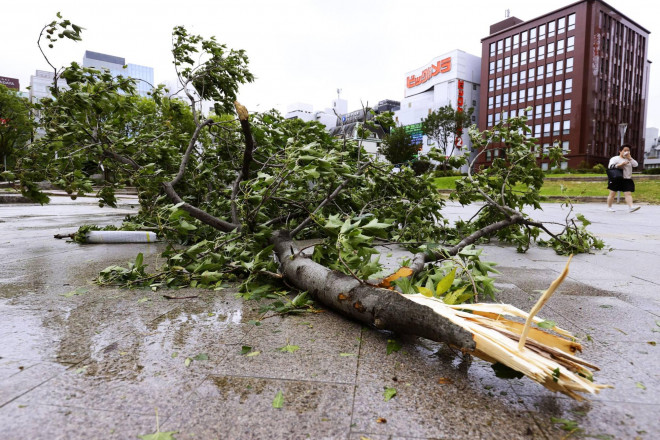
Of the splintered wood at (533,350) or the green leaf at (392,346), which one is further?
the green leaf at (392,346)

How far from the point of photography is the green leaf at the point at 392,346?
1.68m

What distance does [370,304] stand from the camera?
5.95 ft

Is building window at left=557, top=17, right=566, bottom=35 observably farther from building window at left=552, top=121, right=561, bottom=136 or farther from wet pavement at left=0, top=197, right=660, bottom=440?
wet pavement at left=0, top=197, right=660, bottom=440

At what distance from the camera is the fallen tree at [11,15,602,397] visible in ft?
5.37

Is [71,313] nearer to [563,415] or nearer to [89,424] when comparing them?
[89,424]

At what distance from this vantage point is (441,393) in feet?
4.41

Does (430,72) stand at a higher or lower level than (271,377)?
higher

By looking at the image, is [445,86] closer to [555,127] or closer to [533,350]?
[555,127]

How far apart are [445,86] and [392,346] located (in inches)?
3348

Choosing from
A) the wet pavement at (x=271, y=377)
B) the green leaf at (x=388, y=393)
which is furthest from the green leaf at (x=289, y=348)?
the green leaf at (x=388, y=393)

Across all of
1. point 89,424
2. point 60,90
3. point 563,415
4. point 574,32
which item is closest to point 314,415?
point 89,424

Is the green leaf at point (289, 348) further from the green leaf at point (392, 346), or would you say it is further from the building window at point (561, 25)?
the building window at point (561, 25)

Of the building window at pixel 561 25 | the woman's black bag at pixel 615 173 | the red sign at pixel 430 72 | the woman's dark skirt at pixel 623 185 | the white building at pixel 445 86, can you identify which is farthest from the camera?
the red sign at pixel 430 72

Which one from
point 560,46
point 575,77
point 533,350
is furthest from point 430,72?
point 533,350
